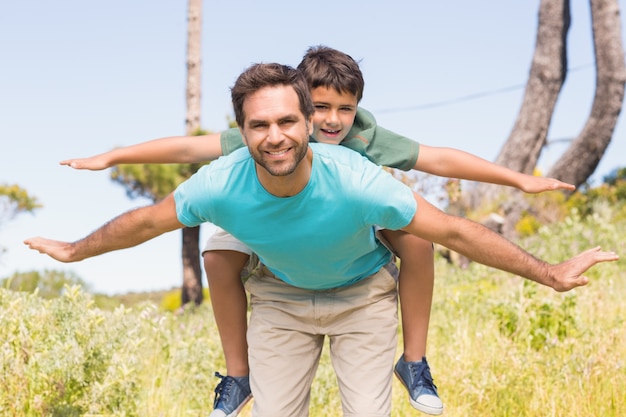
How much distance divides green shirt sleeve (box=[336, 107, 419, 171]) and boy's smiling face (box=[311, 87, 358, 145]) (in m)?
0.07

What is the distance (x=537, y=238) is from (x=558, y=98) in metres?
3.74

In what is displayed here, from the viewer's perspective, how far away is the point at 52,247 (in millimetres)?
3705

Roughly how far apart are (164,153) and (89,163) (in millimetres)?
432

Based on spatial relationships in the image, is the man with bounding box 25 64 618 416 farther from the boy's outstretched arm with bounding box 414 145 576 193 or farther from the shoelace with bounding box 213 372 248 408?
the boy's outstretched arm with bounding box 414 145 576 193

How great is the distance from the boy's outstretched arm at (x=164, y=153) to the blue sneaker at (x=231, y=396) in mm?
1107

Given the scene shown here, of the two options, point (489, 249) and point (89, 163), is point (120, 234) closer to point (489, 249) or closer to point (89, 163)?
point (89, 163)

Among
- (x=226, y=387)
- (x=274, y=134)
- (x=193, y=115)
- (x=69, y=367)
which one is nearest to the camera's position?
(x=274, y=134)

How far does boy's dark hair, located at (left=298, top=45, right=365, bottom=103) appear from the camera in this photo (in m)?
3.80

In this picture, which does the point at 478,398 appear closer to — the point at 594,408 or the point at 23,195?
the point at 594,408

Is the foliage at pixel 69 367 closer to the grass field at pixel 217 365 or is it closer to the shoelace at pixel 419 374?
the grass field at pixel 217 365

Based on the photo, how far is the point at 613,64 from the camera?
13.9m

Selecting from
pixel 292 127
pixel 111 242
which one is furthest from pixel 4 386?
pixel 292 127

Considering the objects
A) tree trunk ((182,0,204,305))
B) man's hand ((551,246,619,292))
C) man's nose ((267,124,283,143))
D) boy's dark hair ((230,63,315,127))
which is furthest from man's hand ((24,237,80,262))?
tree trunk ((182,0,204,305))

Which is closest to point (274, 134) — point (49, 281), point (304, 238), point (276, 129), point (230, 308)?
point (276, 129)
